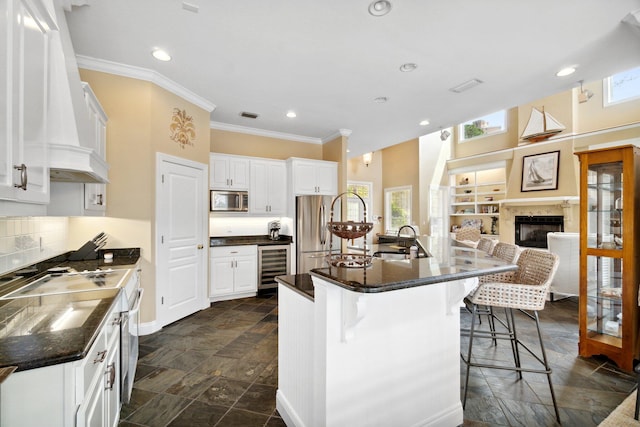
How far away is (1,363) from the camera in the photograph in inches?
33.5

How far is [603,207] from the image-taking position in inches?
108

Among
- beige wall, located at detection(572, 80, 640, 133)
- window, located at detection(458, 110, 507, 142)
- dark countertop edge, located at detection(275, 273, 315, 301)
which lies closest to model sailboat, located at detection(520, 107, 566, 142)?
beige wall, located at detection(572, 80, 640, 133)

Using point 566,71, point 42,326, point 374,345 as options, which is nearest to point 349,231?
point 374,345

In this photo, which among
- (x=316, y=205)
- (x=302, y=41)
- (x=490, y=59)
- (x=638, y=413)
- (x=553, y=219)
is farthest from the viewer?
(x=553, y=219)

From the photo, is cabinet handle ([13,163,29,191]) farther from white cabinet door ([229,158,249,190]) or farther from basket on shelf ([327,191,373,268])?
white cabinet door ([229,158,249,190])

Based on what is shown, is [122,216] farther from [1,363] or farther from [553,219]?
[553,219]

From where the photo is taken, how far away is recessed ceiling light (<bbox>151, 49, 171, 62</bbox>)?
2705 millimetres

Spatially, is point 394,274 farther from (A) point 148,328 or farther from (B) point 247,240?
(B) point 247,240

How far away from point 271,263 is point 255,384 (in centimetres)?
260

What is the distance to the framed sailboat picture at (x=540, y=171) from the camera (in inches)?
263

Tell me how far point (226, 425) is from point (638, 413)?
271 cm

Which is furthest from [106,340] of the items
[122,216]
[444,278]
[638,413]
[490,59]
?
[490,59]

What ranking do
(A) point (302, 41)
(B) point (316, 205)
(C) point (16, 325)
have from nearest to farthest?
Result: (C) point (16, 325), (A) point (302, 41), (B) point (316, 205)

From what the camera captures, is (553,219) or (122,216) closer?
(122,216)
